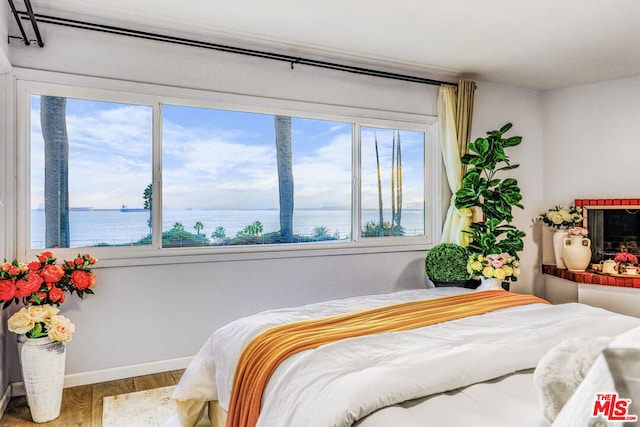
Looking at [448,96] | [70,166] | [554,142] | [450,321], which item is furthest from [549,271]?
[70,166]

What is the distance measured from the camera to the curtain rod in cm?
302

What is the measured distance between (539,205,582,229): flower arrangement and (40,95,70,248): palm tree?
4761mm

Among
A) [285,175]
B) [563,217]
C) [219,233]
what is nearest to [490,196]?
[563,217]

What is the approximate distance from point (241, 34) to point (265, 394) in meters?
2.86

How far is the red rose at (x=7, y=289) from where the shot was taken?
2465mm

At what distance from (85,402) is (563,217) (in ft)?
15.8

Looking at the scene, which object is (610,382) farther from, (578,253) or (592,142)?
(592,142)

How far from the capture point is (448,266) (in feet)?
13.3

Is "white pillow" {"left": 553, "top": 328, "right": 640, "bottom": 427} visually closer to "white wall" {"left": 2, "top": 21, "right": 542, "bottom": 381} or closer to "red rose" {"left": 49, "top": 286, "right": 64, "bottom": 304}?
"red rose" {"left": 49, "top": 286, "right": 64, "bottom": 304}

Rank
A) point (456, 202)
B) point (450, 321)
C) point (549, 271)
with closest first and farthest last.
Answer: point (450, 321) < point (456, 202) < point (549, 271)

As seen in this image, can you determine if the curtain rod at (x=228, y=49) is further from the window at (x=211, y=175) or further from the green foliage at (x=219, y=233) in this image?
the green foliage at (x=219, y=233)

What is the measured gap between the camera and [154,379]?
10.5 feet

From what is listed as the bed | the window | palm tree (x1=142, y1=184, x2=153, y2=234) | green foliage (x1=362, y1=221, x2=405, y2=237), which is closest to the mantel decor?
the window

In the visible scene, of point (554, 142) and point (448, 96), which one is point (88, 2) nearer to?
point (448, 96)
